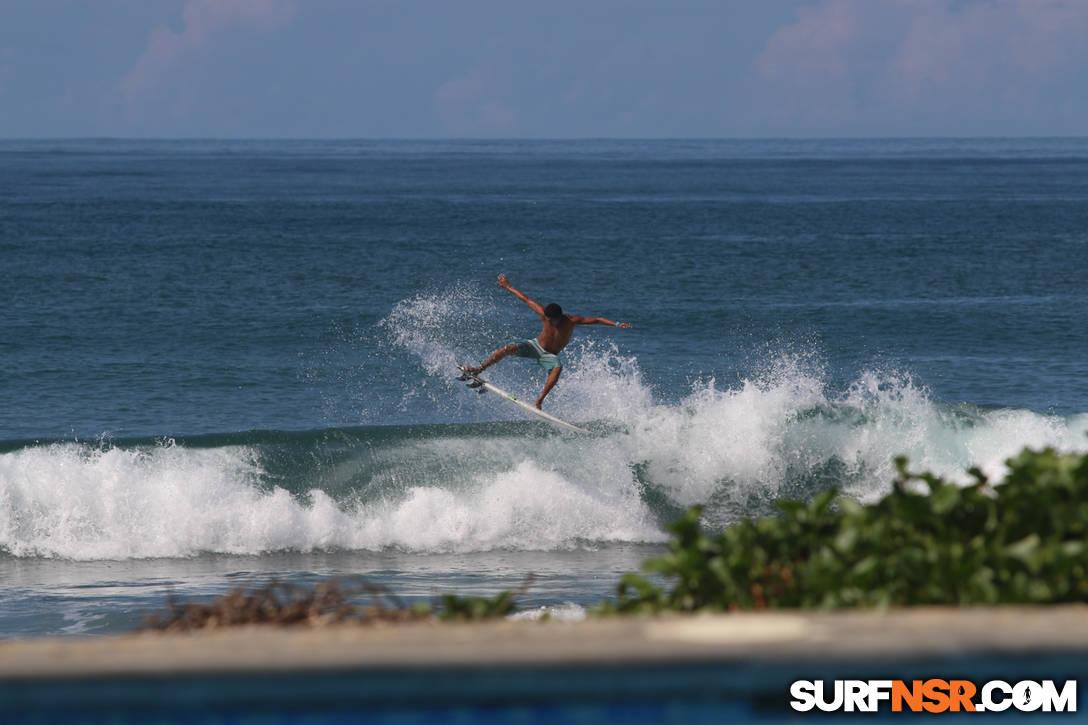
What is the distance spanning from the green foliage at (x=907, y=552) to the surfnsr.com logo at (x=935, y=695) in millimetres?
507

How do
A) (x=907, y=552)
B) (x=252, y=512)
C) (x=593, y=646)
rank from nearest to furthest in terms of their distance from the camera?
(x=593, y=646) → (x=907, y=552) → (x=252, y=512)

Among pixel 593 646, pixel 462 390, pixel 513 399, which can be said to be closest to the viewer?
pixel 593 646

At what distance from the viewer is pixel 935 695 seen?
381cm

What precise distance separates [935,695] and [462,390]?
72.3ft

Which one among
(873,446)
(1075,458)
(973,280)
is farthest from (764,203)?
(1075,458)

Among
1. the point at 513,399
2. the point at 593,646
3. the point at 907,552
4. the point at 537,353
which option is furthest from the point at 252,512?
the point at 593,646

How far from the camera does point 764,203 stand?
8450cm

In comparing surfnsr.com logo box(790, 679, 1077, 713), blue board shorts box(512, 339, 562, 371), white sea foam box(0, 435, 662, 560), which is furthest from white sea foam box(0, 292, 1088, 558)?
surfnsr.com logo box(790, 679, 1077, 713)

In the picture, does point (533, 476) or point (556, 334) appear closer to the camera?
point (556, 334)

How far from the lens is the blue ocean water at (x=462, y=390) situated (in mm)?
16797

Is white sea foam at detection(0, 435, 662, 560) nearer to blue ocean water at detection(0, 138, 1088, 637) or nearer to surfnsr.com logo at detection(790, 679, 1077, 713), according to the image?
blue ocean water at detection(0, 138, 1088, 637)

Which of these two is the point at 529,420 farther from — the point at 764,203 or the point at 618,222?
the point at 764,203

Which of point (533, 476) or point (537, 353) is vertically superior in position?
point (537, 353)

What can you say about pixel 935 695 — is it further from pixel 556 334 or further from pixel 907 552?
pixel 556 334
